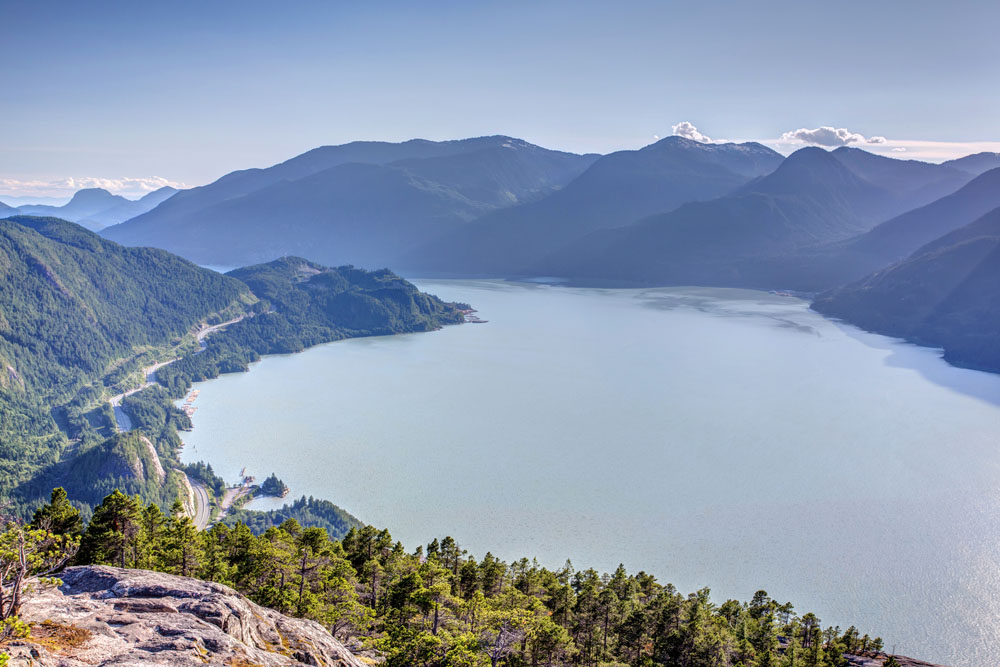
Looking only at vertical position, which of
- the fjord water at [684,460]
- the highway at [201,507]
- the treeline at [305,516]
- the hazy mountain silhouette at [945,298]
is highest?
the hazy mountain silhouette at [945,298]

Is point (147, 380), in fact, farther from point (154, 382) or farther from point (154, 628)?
point (154, 628)

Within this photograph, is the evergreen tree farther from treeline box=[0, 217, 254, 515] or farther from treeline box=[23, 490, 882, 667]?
treeline box=[0, 217, 254, 515]

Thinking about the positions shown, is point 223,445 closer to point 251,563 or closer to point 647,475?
point 647,475

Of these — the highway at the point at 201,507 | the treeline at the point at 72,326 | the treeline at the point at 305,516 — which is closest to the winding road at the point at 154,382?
the highway at the point at 201,507

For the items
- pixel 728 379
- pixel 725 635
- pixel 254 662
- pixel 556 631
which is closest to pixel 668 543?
pixel 725 635

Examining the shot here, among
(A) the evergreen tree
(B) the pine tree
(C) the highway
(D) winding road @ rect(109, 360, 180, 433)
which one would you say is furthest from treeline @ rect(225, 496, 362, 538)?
(D) winding road @ rect(109, 360, 180, 433)

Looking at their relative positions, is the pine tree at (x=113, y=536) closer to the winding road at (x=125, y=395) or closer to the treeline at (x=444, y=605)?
the treeline at (x=444, y=605)
